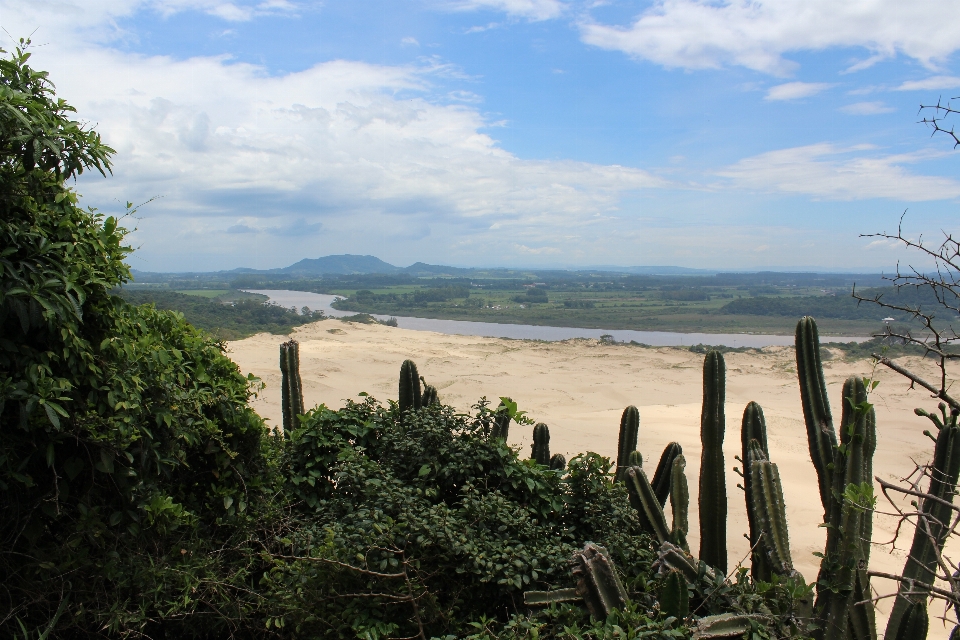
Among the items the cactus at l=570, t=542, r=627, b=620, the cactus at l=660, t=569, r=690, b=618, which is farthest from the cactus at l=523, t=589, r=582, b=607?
the cactus at l=660, t=569, r=690, b=618

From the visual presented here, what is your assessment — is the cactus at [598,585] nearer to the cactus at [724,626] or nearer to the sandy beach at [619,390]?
the cactus at [724,626]

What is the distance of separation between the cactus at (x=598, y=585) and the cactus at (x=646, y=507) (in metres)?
2.10

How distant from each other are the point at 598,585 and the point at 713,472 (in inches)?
98.1

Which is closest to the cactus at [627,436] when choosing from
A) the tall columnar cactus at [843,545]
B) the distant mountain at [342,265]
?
the tall columnar cactus at [843,545]

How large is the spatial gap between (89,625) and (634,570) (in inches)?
116

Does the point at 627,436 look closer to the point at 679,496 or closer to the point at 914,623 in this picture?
the point at 679,496

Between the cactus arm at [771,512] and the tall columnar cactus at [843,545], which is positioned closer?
the tall columnar cactus at [843,545]

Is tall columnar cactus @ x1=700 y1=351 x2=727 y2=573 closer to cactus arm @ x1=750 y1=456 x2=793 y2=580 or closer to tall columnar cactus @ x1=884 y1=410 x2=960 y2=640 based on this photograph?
cactus arm @ x1=750 y1=456 x2=793 y2=580

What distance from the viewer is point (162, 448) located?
11.0ft

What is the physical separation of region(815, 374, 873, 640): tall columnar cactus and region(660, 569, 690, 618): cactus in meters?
0.91

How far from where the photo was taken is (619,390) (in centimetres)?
1997

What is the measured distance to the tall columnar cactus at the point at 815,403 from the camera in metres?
4.79

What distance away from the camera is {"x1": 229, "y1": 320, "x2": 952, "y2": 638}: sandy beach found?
10.8m

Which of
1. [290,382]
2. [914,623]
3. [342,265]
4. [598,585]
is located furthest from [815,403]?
[342,265]
